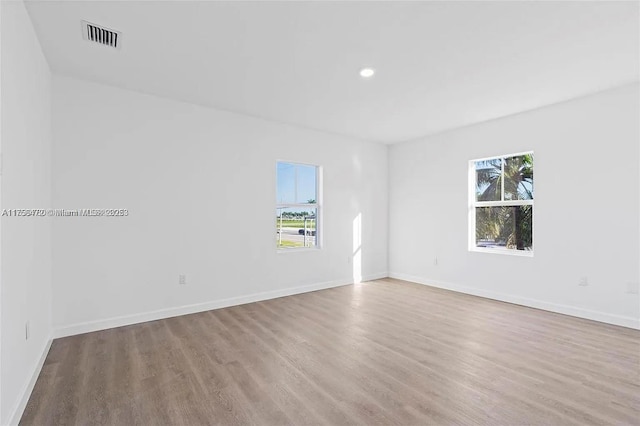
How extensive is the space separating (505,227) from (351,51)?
350 centimetres

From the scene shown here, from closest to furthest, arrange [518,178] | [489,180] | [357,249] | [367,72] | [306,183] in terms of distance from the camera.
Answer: [367,72] < [518,178] < [489,180] < [306,183] < [357,249]

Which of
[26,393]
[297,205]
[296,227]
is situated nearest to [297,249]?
[296,227]

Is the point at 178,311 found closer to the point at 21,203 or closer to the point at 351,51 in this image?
the point at 21,203

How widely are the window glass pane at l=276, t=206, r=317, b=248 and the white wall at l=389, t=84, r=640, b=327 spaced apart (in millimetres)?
2048

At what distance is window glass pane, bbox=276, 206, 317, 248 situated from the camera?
4910 millimetres

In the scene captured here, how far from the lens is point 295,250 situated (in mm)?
4957

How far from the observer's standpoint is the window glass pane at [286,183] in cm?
491

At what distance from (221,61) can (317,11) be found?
112 centimetres

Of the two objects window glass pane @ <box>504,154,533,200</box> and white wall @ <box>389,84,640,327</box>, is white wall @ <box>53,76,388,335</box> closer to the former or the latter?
white wall @ <box>389,84,640,327</box>

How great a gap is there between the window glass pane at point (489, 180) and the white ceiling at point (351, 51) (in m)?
0.94

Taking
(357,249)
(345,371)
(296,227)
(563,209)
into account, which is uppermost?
(563,209)

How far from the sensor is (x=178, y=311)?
3832 millimetres

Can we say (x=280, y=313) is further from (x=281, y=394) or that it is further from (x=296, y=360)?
(x=281, y=394)

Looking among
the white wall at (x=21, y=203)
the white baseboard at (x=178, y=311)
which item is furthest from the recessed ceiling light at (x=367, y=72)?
the white baseboard at (x=178, y=311)
